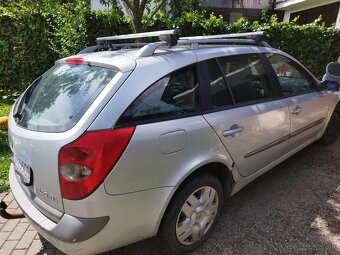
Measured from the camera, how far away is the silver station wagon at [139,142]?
1916 mm

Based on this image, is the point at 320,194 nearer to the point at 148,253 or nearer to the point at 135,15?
the point at 148,253

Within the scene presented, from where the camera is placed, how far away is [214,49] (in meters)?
2.75

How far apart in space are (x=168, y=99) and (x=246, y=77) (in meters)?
1.10

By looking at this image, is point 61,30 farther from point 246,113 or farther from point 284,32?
point 284,32

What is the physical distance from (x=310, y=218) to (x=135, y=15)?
374cm

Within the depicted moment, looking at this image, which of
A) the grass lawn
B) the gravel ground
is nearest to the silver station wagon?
the gravel ground

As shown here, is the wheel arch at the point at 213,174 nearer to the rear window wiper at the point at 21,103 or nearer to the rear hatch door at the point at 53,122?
the rear hatch door at the point at 53,122

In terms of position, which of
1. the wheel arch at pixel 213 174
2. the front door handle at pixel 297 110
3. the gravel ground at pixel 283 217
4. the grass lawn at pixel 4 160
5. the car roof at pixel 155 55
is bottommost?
the gravel ground at pixel 283 217

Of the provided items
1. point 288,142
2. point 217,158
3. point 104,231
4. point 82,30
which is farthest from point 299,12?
point 104,231

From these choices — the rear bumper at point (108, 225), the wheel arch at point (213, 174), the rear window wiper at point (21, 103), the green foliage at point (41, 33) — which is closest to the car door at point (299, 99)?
the wheel arch at point (213, 174)

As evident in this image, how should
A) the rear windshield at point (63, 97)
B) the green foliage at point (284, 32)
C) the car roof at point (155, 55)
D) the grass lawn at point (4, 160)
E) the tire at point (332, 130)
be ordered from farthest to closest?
the green foliage at point (284, 32) → the tire at point (332, 130) → the grass lawn at point (4, 160) → the car roof at point (155, 55) → the rear windshield at point (63, 97)

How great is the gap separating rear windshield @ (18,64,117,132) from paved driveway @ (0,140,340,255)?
117 cm

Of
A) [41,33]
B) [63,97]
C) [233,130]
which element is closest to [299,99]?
[233,130]

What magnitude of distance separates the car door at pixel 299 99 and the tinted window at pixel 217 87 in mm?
913
